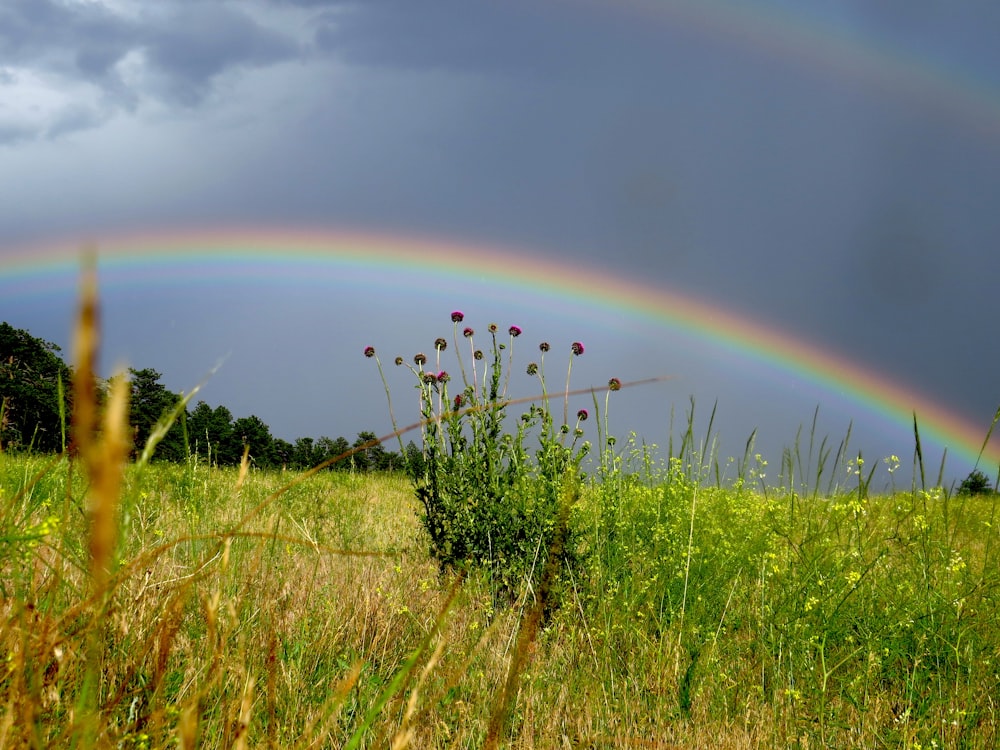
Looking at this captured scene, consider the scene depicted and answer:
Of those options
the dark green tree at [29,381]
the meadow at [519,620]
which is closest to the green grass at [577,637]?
the meadow at [519,620]

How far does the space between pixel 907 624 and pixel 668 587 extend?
103 cm

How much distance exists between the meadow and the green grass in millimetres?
16

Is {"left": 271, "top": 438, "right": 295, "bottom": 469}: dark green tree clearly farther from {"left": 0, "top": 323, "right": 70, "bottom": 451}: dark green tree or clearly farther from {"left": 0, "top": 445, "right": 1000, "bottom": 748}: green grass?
{"left": 0, "top": 445, "right": 1000, "bottom": 748}: green grass

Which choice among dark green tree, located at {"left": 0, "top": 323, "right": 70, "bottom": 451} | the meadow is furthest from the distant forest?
the meadow

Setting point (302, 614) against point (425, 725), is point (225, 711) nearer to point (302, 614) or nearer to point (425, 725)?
point (425, 725)

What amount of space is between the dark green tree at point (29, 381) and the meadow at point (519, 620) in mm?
10757

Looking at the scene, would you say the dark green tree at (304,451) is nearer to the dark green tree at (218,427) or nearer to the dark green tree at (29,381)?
the dark green tree at (218,427)

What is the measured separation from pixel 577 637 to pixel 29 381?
15.3 m

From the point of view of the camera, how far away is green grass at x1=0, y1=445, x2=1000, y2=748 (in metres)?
1.89

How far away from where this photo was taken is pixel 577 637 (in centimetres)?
326

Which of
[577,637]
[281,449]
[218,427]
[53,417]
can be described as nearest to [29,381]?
[53,417]

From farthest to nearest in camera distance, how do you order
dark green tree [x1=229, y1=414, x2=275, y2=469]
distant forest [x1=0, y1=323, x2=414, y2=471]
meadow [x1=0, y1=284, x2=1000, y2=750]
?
dark green tree [x1=229, y1=414, x2=275, y2=469] → distant forest [x1=0, y1=323, x2=414, y2=471] → meadow [x1=0, y1=284, x2=1000, y2=750]

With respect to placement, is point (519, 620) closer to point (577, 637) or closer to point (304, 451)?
point (577, 637)

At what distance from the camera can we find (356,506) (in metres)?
6.67
